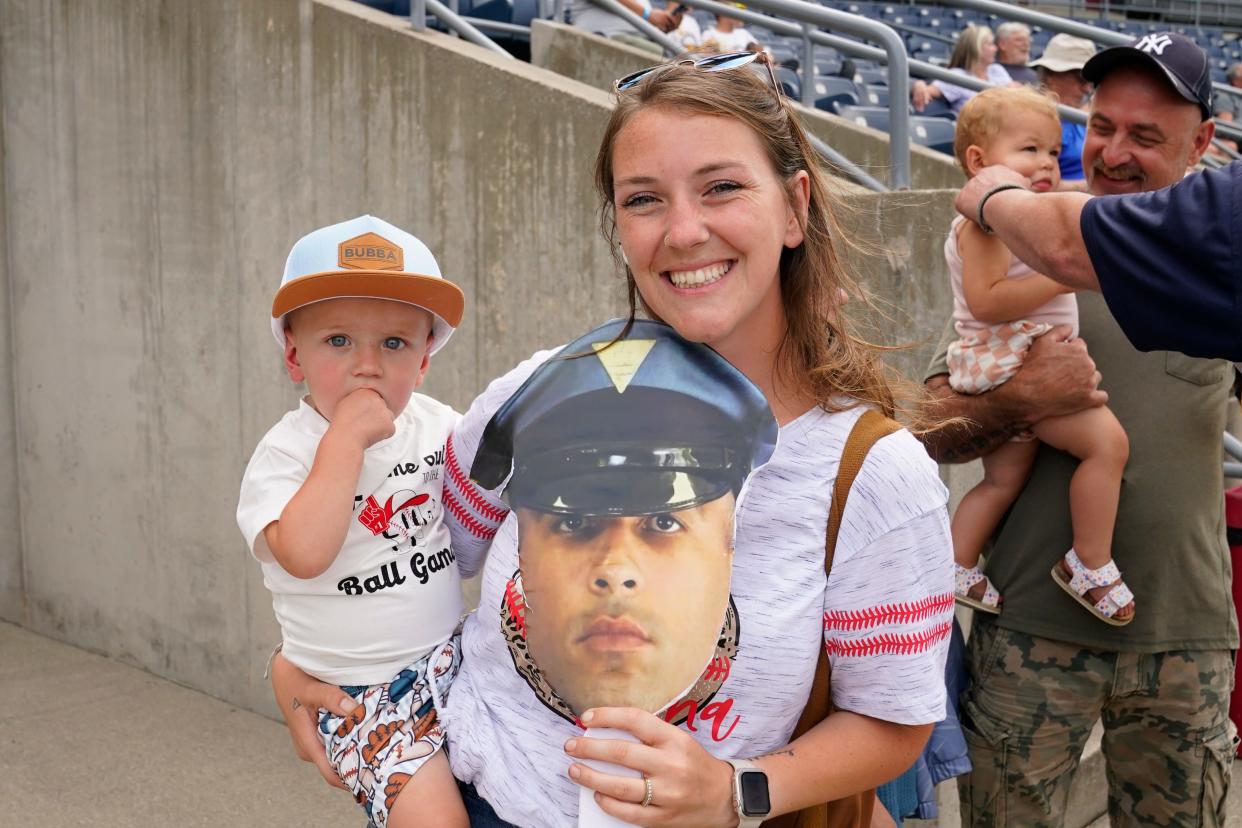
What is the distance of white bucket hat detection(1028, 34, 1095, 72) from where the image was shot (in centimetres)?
583

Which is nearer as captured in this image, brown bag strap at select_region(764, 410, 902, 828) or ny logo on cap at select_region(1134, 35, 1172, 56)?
brown bag strap at select_region(764, 410, 902, 828)

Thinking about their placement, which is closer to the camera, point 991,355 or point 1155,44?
point 1155,44

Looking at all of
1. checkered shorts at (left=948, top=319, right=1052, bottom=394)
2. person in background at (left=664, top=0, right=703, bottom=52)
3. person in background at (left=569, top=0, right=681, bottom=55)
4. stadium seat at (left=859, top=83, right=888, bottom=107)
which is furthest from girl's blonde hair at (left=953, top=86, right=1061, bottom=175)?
stadium seat at (left=859, top=83, right=888, bottom=107)

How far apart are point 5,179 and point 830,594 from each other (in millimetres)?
5843

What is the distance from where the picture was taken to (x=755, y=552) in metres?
1.69

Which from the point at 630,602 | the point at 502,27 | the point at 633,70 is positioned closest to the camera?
the point at 630,602

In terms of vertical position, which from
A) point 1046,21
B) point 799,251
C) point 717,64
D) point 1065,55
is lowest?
point 799,251

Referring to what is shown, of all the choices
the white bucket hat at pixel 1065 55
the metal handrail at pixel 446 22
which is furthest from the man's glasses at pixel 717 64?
the white bucket hat at pixel 1065 55

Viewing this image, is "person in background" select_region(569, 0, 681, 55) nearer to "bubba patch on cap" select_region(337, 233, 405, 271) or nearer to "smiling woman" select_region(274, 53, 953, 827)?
"bubba patch on cap" select_region(337, 233, 405, 271)

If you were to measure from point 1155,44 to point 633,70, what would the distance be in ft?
9.31

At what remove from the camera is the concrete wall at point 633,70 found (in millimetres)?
4703

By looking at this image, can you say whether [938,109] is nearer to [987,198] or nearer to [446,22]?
[446,22]

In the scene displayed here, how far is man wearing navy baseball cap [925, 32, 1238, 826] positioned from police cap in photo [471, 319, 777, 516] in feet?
5.02

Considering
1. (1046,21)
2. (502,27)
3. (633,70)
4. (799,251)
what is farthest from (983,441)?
(1046,21)
